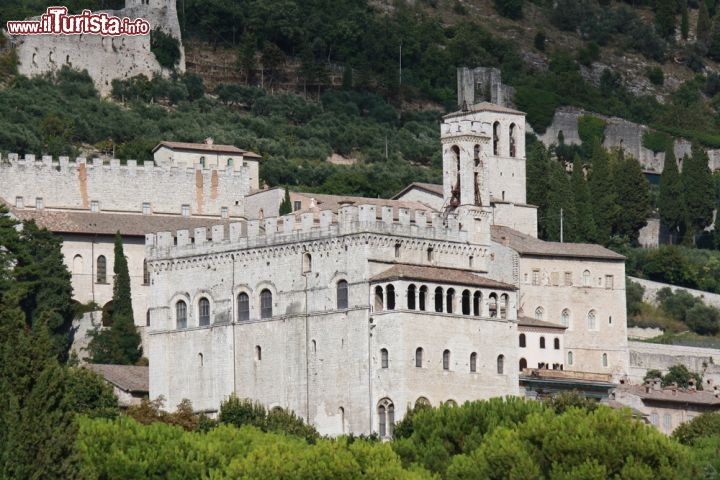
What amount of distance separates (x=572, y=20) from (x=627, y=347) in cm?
7697

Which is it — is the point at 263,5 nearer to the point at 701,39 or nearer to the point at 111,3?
the point at 111,3

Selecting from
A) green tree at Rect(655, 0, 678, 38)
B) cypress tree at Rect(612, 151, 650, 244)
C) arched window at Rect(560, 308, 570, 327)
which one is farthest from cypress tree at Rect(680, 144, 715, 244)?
green tree at Rect(655, 0, 678, 38)

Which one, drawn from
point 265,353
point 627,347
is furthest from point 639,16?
point 265,353

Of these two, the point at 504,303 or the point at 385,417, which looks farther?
the point at 504,303

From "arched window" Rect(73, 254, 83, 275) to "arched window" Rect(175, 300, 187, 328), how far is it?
43.1 feet

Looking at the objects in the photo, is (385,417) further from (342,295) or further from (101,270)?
(101,270)

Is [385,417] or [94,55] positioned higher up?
[94,55]

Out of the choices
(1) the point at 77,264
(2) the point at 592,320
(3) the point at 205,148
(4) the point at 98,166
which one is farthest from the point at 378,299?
(3) the point at 205,148

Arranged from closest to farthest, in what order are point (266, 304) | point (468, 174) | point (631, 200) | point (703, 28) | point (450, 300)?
point (450, 300) → point (266, 304) → point (468, 174) → point (631, 200) → point (703, 28)

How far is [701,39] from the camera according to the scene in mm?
191375

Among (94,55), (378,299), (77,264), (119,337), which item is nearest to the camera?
(378,299)

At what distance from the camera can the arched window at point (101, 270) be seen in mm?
113938

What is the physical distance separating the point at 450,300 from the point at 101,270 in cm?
2409

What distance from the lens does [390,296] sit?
94.2m
